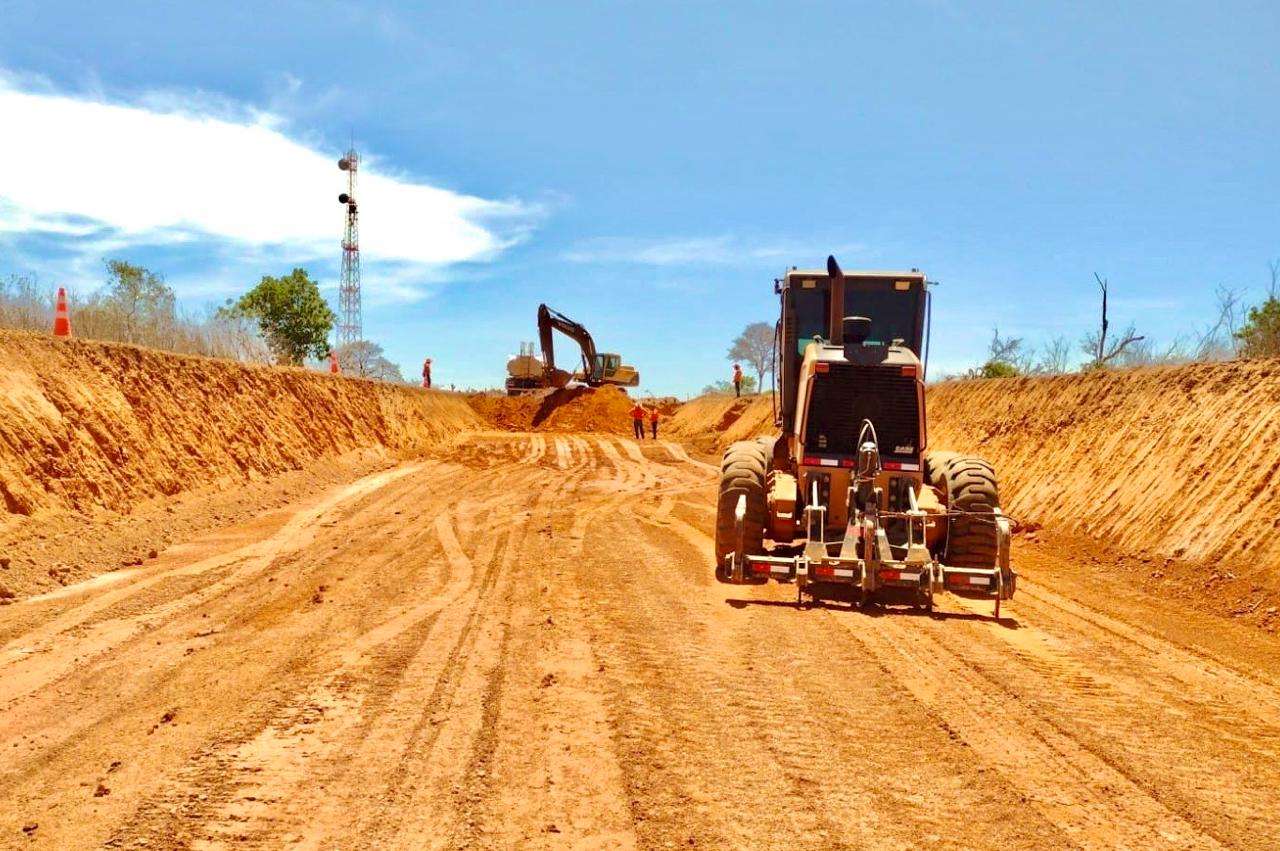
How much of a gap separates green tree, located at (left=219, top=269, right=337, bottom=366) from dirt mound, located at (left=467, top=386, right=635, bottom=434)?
35.1 feet

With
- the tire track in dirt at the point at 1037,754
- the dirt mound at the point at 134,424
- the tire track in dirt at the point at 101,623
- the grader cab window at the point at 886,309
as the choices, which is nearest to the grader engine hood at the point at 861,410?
the grader cab window at the point at 886,309

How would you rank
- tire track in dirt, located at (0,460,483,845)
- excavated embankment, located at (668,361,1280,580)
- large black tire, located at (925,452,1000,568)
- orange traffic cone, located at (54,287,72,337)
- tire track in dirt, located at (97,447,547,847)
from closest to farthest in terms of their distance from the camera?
tire track in dirt, located at (97,447,547,847) < tire track in dirt, located at (0,460,483,845) < large black tire, located at (925,452,1000,568) < excavated embankment, located at (668,361,1280,580) < orange traffic cone, located at (54,287,72,337)

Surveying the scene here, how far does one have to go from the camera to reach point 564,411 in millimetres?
36812

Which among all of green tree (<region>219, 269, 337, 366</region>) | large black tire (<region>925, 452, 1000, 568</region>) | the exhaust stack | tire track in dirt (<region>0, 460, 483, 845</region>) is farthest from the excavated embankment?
green tree (<region>219, 269, 337, 366</region>)

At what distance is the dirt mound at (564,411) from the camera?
35938 millimetres

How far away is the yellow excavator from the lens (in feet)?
124

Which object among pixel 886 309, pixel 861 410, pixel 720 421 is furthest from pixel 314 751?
pixel 720 421

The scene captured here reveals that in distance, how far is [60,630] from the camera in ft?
21.7

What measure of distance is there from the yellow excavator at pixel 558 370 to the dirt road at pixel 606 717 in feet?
95.4

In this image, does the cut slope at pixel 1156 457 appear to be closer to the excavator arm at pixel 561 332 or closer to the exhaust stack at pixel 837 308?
the exhaust stack at pixel 837 308

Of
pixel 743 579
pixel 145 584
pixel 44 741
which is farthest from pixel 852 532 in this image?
pixel 145 584

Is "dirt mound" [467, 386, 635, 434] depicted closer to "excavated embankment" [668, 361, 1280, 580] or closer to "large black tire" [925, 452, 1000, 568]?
"excavated embankment" [668, 361, 1280, 580]

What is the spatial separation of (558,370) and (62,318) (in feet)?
88.1

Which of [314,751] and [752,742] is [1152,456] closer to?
[752,742]
